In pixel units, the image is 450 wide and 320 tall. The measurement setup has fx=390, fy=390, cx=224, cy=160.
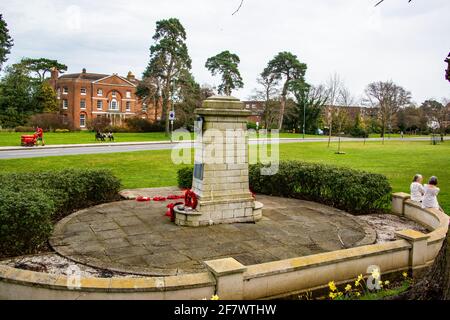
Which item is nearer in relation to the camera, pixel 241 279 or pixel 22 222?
pixel 241 279

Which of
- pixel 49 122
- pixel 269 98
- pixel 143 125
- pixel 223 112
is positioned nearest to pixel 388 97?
pixel 269 98

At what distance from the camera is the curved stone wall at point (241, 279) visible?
5160 mm

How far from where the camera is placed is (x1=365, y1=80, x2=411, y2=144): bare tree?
70.1 metres

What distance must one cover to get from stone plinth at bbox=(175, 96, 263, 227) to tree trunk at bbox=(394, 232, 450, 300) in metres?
5.81

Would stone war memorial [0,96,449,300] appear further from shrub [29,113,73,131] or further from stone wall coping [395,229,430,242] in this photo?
shrub [29,113,73,131]

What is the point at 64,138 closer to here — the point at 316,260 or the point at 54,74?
the point at 54,74

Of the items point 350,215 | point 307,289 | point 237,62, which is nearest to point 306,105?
point 237,62

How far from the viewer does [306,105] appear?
69.6 metres

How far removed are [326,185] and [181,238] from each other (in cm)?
588

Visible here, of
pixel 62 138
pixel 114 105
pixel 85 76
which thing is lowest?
pixel 62 138

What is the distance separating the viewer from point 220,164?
9594 millimetres
